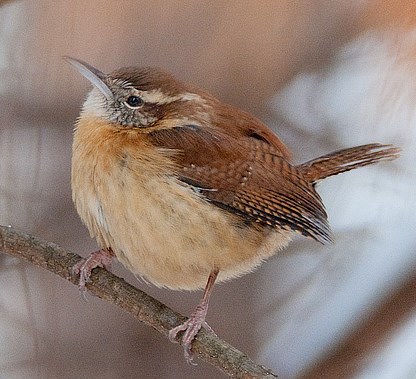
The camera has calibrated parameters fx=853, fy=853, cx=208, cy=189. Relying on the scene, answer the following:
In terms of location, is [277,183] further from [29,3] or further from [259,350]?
[29,3]

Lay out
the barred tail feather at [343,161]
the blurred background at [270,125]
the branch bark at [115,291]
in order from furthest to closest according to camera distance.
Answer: the blurred background at [270,125] < the barred tail feather at [343,161] < the branch bark at [115,291]

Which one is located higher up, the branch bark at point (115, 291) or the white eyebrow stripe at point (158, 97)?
the white eyebrow stripe at point (158, 97)

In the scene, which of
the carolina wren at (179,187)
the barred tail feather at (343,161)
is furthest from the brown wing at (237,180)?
the barred tail feather at (343,161)

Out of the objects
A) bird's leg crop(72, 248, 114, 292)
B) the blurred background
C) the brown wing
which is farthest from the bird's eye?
the blurred background

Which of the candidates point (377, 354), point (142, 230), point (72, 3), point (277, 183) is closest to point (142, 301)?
point (142, 230)

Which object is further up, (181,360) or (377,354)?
(377,354)

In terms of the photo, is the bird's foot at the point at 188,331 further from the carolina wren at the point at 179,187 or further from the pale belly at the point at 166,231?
the pale belly at the point at 166,231

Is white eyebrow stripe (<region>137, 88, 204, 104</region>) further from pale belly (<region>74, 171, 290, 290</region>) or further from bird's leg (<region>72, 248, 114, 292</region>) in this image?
bird's leg (<region>72, 248, 114, 292</region>)
